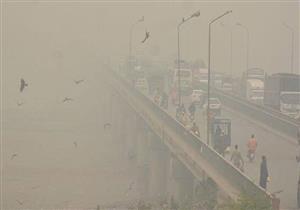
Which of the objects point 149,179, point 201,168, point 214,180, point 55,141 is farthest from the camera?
point 55,141

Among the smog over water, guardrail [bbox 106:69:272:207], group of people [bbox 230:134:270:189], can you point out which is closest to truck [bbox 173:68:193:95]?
the smog over water

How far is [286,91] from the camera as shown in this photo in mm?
54844

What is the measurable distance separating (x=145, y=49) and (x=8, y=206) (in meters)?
128

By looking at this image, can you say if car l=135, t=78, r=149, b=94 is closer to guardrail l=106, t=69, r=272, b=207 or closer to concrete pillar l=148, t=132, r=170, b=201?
guardrail l=106, t=69, r=272, b=207

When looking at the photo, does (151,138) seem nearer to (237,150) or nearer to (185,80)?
(237,150)

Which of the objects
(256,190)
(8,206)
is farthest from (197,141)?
(8,206)

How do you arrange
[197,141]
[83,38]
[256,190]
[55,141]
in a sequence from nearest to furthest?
[256,190]
[197,141]
[55,141]
[83,38]

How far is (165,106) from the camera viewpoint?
57125 mm

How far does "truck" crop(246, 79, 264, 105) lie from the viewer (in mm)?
68312

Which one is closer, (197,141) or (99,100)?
(197,141)

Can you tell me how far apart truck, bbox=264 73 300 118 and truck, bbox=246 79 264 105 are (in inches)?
459

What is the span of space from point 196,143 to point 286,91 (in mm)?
21999

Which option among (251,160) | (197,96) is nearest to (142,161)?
(197,96)

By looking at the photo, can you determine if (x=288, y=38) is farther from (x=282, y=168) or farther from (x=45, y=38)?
(x=282, y=168)
